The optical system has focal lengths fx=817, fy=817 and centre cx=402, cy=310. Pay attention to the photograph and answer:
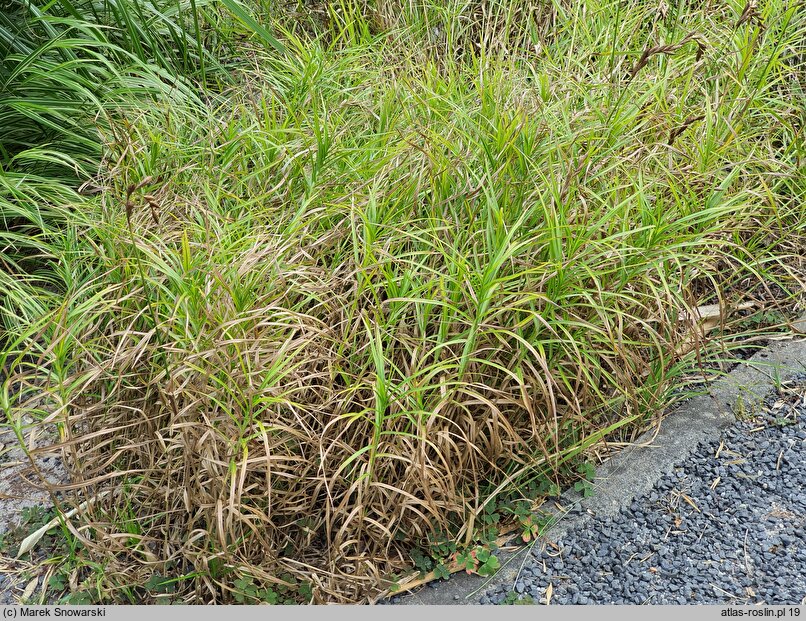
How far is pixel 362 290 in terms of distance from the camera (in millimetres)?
2406

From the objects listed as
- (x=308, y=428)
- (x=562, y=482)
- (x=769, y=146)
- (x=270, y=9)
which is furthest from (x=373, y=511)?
(x=270, y=9)

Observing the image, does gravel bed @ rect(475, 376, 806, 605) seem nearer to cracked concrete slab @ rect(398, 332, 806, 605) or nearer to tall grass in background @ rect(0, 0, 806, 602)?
cracked concrete slab @ rect(398, 332, 806, 605)

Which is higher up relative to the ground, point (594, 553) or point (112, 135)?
point (112, 135)

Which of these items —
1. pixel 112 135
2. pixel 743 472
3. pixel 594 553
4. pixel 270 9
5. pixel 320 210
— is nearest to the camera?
pixel 594 553

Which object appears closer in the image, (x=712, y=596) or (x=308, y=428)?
(x=712, y=596)

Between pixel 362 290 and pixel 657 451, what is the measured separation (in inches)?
43.0

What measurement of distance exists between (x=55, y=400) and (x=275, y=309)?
715 mm

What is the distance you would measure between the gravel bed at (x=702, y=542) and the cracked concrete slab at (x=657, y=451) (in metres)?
0.03

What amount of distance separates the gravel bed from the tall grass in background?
0.71ft

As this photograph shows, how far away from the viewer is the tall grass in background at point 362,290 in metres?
2.27

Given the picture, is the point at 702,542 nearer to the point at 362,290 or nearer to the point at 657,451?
the point at 657,451

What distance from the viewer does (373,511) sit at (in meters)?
2.33

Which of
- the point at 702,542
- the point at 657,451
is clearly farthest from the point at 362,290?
the point at 702,542
